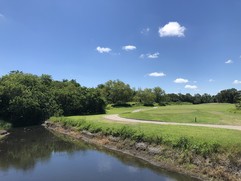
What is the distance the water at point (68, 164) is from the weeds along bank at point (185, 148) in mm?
1136

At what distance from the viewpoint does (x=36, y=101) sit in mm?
53406

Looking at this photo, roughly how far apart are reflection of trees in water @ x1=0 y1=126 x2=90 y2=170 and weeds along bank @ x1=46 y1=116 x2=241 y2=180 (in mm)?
4999

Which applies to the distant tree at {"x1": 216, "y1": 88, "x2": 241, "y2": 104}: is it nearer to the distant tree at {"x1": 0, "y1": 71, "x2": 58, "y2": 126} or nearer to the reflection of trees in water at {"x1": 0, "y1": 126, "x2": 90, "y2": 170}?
the distant tree at {"x1": 0, "y1": 71, "x2": 58, "y2": 126}

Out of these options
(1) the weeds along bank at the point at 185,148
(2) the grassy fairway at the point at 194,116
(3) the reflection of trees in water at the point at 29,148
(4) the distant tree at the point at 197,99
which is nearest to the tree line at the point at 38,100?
(3) the reflection of trees in water at the point at 29,148

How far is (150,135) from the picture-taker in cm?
2639

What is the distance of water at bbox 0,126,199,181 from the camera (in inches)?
800

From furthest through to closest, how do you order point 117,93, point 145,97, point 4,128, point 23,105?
1. point 145,97
2. point 117,93
3. point 23,105
4. point 4,128

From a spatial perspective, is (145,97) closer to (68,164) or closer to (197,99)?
(197,99)

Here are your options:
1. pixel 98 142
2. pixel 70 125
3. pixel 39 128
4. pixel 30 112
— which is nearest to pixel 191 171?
pixel 98 142

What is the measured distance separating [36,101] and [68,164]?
31406 mm

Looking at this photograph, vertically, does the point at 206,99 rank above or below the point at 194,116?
above

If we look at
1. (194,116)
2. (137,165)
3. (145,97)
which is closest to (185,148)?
(137,165)

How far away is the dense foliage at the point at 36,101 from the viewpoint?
168 ft

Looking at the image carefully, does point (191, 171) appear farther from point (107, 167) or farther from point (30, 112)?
point (30, 112)
